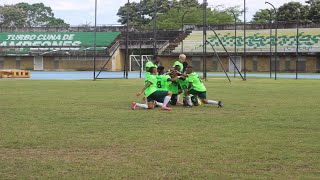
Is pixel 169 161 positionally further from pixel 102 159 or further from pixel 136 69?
pixel 136 69

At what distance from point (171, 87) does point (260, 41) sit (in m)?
53.0

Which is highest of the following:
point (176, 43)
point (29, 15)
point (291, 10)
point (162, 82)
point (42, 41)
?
point (29, 15)

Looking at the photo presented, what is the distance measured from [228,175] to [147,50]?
66794mm

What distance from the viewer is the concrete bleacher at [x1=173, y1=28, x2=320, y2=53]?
64062 millimetres

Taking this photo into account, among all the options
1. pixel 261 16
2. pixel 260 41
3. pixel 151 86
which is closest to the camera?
pixel 151 86

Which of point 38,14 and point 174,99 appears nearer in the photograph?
point 174,99

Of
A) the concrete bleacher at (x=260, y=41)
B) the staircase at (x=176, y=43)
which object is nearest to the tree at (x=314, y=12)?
the concrete bleacher at (x=260, y=41)

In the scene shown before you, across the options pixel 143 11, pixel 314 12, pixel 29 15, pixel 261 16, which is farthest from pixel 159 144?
pixel 29 15

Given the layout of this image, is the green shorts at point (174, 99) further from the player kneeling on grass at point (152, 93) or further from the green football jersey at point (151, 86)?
the green football jersey at point (151, 86)

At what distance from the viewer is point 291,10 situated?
3164 inches

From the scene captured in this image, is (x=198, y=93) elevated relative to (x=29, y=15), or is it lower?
lower

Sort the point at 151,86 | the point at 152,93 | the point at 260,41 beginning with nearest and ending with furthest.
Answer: the point at 152,93, the point at 151,86, the point at 260,41

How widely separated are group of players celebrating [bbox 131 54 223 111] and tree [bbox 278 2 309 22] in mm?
65675

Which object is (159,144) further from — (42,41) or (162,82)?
(42,41)
